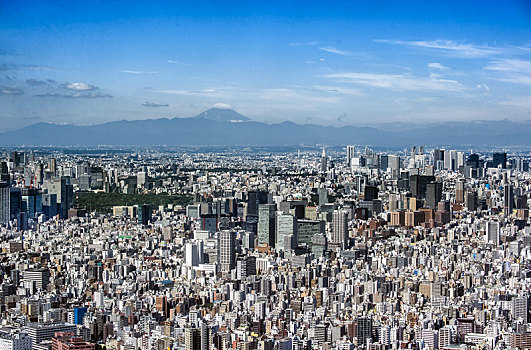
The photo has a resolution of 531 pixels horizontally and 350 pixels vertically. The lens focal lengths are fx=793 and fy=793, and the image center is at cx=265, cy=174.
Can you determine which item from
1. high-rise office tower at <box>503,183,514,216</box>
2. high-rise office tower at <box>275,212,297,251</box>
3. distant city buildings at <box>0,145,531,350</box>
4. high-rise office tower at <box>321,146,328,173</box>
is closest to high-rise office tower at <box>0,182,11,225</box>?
distant city buildings at <box>0,145,531,350</box>

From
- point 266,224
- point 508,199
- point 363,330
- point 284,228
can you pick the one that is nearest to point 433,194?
point 508,199

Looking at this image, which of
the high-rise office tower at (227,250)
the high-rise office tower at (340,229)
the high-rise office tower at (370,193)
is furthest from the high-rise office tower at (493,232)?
the high-rise office tower at (227,250)

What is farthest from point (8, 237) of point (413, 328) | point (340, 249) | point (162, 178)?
point (413, 328)

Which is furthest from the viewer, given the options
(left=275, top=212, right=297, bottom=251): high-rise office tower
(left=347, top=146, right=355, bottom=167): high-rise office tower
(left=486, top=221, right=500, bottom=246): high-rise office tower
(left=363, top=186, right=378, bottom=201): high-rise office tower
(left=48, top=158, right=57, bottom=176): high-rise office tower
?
(left=347, top=146, right=355, bottom=167): high-rise office tower

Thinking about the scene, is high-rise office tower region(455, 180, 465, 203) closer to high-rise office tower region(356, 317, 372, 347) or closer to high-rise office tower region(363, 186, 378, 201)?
high-rise office tower region(363, 186, 378, 201)

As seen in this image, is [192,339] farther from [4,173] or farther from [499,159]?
[499,159]

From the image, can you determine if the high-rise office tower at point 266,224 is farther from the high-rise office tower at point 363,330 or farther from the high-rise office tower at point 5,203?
the high-rise office tower at point 363,330
